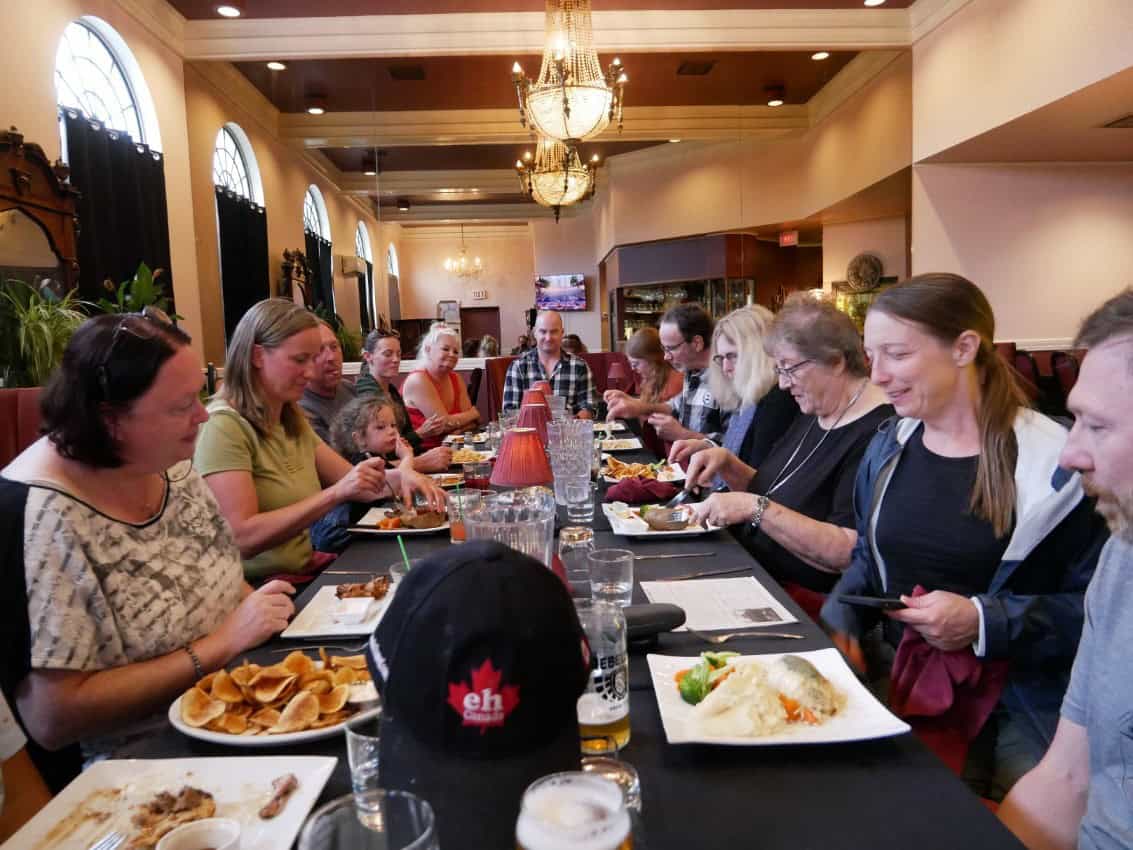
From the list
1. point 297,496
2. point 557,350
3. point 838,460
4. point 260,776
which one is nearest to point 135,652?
point 260,776

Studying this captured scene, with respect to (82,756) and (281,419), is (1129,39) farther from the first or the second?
(82,756)

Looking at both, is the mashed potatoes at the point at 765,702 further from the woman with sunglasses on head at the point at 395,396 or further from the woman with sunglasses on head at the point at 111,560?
the woman with sunglasses on head at the point at 395,396

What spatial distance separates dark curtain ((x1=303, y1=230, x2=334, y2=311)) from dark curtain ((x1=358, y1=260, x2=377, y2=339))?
166cm

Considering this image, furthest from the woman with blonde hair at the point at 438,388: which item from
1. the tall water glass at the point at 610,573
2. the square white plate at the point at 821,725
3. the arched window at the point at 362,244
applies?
the arched window at the point at 362,244

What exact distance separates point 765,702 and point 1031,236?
25.6 ft

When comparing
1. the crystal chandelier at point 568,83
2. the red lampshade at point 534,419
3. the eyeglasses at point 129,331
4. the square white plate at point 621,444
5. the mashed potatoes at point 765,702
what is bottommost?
the square white plate at point 621,444

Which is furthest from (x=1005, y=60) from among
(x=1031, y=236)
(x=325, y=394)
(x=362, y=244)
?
(x=362, y=244)

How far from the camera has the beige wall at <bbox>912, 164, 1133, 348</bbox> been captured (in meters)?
7.04

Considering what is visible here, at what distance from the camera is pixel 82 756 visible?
4.18 ft

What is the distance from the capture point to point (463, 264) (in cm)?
1664

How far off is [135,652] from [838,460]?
1.74 meters

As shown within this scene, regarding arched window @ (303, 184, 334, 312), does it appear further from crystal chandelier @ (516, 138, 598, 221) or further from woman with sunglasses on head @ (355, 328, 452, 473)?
woman with sunglasses on head @ (355, 328, 452, 473)

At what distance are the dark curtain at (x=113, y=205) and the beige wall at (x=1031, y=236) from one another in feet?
21.5

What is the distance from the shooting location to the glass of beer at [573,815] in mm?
539
